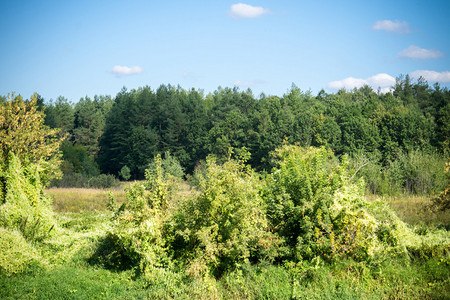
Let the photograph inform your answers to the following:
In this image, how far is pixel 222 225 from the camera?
10289 mm

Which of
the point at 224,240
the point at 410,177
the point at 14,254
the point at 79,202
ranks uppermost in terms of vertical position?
the point at 224,240

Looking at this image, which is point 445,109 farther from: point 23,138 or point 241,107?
point 23,138

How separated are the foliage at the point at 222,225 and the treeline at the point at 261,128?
72.5 ft

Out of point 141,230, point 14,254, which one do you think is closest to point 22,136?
point 14,254

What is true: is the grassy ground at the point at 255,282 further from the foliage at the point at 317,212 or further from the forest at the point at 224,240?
the foliage at the point at 317,212

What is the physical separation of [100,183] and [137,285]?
3199 centimetres

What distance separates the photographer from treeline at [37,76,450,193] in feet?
147

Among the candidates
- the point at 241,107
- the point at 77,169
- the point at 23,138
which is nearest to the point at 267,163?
the point at 241,107

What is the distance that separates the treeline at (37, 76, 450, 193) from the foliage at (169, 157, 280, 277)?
22.1 meters

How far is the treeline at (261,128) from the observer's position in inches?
1764

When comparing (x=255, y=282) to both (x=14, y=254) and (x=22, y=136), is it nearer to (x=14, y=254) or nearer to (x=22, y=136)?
(x=14, y=254)

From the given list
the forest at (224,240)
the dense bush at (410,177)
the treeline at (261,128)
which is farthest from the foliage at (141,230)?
the treeline at (261,128)

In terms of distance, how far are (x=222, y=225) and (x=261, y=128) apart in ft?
146

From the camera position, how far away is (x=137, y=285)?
386 inches
